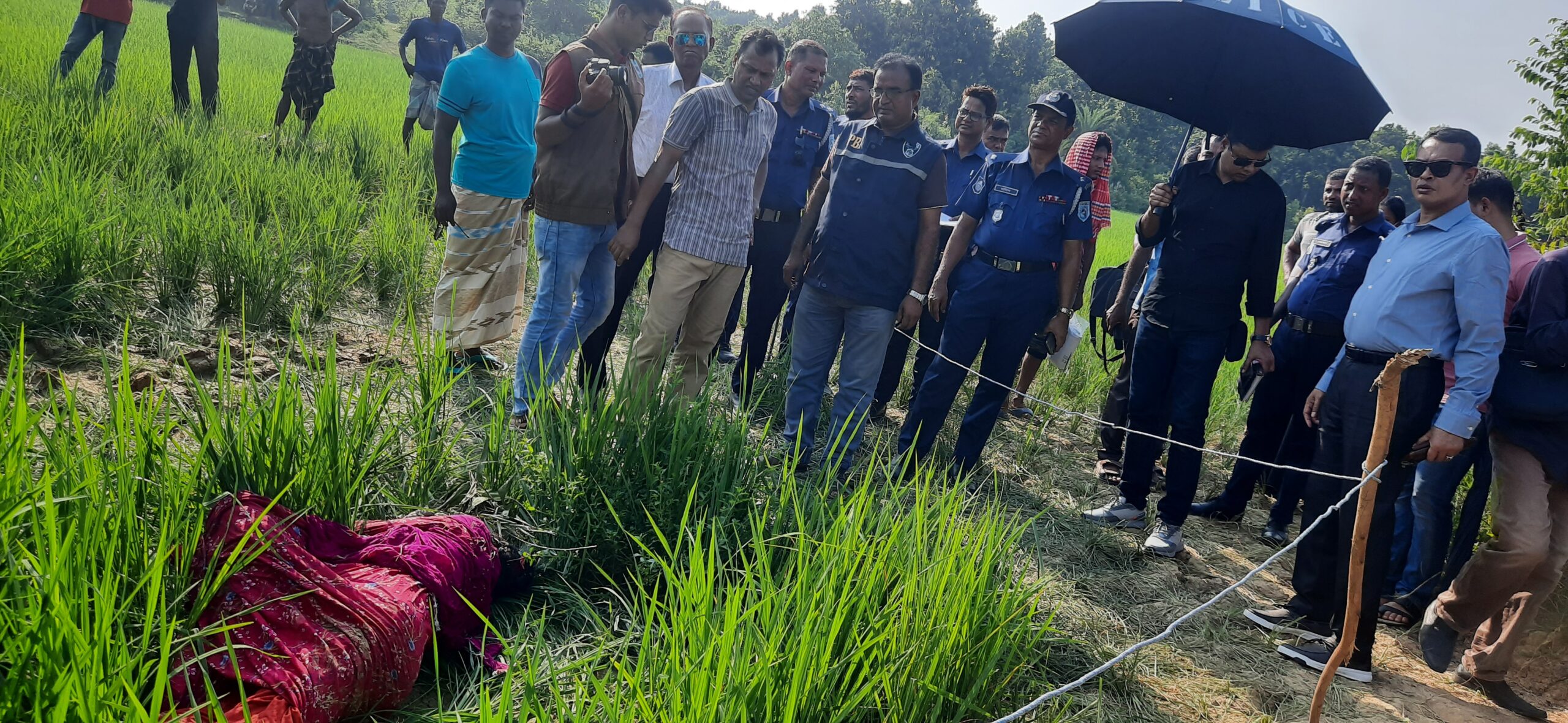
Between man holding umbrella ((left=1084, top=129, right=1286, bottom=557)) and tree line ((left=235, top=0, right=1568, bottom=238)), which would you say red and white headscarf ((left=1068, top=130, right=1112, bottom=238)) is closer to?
man holding umbrella ((left=1084, top=129, right=1286, bottom=557))

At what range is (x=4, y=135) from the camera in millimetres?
4164

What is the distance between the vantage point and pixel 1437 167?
109 inches

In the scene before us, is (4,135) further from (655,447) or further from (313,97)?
(655,447)

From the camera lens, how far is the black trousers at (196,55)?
6578mm

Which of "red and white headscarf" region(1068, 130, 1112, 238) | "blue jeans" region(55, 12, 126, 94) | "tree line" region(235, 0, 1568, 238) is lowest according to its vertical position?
"blue jeans" region(55, 12, 126, 94)

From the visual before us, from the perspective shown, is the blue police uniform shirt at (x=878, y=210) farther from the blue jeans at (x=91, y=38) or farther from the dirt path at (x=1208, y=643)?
the blue jeans at (x=91, y=38)

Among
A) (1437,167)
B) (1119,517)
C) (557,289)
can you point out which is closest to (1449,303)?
(1437,167)

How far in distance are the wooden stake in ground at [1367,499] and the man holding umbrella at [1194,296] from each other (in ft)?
4.69

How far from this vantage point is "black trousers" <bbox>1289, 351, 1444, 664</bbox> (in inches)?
111

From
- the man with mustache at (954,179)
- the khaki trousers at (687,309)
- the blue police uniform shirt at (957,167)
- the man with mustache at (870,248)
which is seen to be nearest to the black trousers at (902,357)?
the man with mustache at (954,179)

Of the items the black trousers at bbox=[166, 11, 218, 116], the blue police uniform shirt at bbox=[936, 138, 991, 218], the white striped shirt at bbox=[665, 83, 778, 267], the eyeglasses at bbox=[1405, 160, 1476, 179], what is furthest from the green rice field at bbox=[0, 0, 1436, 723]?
the black trousers at bbox=[166, 11, 218, 116]

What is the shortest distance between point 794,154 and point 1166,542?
8.26 feet

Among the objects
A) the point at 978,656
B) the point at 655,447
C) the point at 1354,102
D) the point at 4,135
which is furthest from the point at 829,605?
the point at 4,135

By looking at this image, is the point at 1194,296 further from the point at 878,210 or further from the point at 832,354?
the point at 832,354
